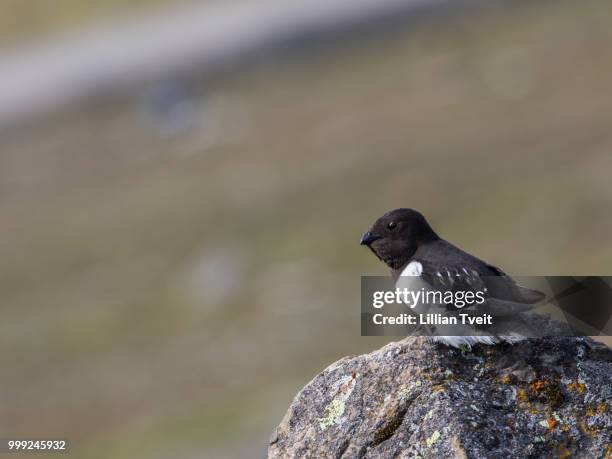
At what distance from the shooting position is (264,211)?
7450 centimetres

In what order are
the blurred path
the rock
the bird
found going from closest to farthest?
the rock < the bird < the blurred path

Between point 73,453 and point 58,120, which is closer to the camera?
point 73,453

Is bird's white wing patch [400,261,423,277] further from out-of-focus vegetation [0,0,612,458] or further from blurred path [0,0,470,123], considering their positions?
blurred path [0,0,470,123]

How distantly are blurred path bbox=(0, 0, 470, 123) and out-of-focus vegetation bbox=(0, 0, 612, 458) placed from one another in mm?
13366

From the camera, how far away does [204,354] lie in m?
55.2

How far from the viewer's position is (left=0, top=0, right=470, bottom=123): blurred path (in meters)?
128

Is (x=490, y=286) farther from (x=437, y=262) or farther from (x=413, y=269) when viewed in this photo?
(x=413, y=269)

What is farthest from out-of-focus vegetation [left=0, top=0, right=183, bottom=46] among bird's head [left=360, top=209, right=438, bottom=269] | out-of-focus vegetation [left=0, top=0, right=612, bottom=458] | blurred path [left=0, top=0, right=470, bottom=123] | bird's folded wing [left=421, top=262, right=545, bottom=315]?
bird's folded wing [left=421, top=262, right=545, bottom=315]

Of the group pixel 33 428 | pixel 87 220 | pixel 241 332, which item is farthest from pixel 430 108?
pixel 33 428

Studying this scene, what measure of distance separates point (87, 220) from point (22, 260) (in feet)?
21.5

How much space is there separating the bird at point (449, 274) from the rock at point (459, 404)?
6.8 inches

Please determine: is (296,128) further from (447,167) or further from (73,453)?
(73,453)

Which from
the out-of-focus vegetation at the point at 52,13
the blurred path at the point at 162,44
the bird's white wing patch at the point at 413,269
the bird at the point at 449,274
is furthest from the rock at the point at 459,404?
the out-of-focus vegetation at the point at 52,13

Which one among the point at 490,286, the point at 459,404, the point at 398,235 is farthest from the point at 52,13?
the point at 459,404
